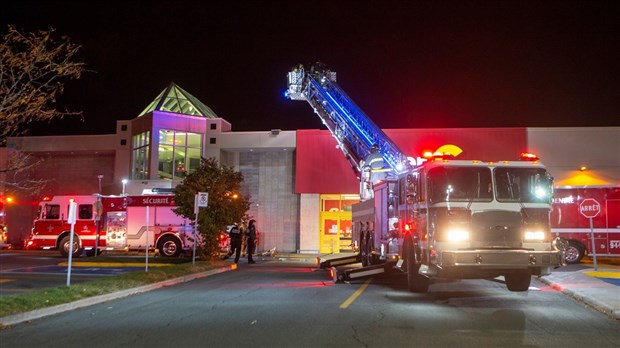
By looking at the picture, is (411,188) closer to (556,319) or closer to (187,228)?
(556,319)

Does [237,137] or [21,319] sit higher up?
[237,137]

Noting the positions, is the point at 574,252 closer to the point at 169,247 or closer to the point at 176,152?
the point at 169,247

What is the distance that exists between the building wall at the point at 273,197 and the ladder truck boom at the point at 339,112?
24.0 ft

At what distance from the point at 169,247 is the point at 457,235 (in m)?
17.1

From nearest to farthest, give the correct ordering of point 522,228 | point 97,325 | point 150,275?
point 97,325 < point 522,228 < point 150,275

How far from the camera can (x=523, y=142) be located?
28766mm

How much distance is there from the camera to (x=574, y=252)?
21.3 metres

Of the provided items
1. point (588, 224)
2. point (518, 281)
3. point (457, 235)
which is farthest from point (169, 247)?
point (588, 224)

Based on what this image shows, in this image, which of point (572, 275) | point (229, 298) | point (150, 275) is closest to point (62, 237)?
point (150, 275)

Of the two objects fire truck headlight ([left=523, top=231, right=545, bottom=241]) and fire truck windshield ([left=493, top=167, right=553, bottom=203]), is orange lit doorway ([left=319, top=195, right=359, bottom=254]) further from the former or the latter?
fire truck headlight ([left=523, top=231, right=545, bottom=241])

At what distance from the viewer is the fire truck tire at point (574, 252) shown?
2123 centimetres

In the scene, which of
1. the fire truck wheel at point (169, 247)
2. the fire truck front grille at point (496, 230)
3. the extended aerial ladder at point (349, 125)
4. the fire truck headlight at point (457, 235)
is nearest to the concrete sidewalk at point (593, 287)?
the fire truck front grille at point (496, 230)

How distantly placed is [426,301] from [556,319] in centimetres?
266

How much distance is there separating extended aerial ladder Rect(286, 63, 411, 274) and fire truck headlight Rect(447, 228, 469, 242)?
30.4ft
